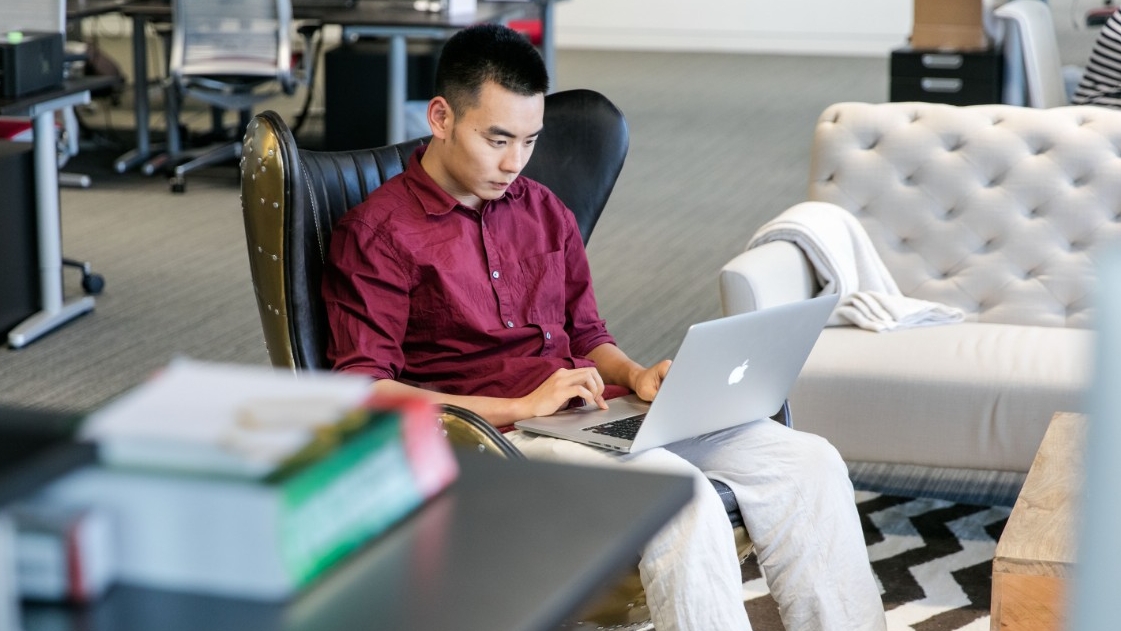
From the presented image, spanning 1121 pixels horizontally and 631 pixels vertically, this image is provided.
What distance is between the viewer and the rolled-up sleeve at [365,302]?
216cm

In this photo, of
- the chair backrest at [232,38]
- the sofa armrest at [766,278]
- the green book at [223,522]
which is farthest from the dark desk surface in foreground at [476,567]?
the chair backrest at [232,38]

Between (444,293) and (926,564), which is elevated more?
(444,293)

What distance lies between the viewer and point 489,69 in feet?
7.43

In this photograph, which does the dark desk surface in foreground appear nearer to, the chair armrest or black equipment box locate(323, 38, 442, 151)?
the chair armrest

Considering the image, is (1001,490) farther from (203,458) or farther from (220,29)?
(220,29)

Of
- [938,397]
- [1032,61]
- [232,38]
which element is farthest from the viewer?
[232,38]

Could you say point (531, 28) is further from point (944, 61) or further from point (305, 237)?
point (305, 237)

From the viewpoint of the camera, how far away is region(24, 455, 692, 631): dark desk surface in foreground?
725 millimetres

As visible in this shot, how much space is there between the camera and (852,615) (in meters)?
2.13

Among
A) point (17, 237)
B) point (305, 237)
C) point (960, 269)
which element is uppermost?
point (305, 237)

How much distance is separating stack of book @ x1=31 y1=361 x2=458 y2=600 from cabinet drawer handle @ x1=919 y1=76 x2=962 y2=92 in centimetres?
571

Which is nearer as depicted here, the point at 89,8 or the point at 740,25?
the point at 89,8

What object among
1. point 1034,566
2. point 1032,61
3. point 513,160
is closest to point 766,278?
point 513,160

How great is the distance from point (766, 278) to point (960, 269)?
2.21 ft
